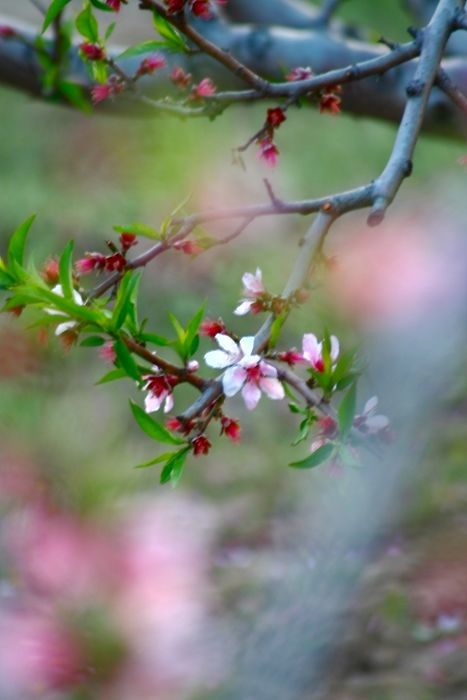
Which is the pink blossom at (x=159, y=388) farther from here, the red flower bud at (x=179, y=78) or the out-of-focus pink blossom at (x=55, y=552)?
the out-of-focus pink blossom at (x=55, y=552)

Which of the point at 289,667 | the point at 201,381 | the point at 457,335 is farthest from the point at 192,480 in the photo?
the point at 201,381

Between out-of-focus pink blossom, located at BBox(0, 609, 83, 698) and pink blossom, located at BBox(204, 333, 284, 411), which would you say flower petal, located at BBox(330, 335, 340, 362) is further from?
out-of-focus pink blossom, located at BBox(0, 609, 83, 698)

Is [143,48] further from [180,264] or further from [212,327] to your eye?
[180,264]

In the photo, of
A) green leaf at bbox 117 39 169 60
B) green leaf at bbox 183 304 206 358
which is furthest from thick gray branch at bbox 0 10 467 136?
green leaf at bbox 183 304 206 358

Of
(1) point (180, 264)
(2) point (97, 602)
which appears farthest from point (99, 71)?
(1) point (180, 264)

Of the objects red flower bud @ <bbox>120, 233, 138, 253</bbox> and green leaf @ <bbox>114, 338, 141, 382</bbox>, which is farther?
red flower bud @ <bbox>120, 233, 138, 253</bbox>

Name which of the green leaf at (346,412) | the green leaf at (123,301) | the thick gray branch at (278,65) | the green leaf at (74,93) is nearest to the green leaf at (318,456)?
the green leaf at (346,412)

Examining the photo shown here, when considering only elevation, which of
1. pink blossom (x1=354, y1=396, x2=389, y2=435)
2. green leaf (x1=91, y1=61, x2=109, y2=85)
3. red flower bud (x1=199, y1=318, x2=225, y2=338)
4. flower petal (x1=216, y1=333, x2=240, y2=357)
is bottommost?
pink blossom (x1=354, y1=396, x2=389, y2=435)

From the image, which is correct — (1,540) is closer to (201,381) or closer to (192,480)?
(192,480)
